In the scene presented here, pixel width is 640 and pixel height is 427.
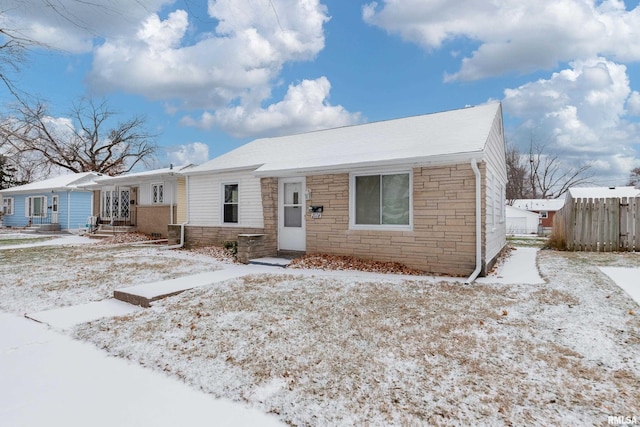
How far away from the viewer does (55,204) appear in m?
23.6

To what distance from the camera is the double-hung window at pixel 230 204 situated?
11920 millimetres

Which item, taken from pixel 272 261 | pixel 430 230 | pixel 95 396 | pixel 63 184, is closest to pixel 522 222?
pixel 430 230

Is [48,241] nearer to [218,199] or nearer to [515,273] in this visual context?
[218,199]

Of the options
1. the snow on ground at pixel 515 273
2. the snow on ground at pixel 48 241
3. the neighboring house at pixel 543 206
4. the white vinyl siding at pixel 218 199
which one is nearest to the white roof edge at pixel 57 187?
the snow on ground at pixel 48 241

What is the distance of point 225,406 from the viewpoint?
260cm

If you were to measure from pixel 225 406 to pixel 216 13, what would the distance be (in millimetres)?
3528

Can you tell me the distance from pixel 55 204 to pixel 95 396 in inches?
1050

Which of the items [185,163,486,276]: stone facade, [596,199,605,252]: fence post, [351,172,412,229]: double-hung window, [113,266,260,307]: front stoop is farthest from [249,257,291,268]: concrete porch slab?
[596,199,605,252]: fence post

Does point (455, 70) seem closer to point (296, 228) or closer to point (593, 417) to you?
point (296, 228)

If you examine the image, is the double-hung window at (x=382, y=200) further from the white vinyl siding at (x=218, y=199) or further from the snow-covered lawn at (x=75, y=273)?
the snow-covered lawn at (x=75, y=273)

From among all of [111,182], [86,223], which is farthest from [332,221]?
[86,223]

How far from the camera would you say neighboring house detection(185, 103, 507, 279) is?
7367 mm

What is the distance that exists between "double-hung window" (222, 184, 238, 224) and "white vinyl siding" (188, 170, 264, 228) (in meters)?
0.14

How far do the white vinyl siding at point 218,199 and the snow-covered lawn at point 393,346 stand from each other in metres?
4.96
